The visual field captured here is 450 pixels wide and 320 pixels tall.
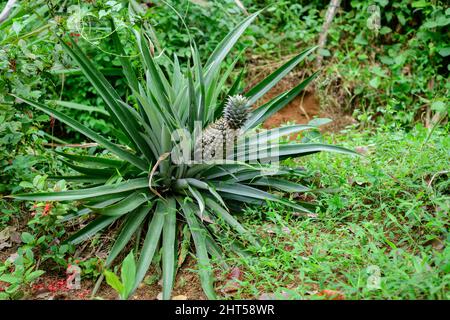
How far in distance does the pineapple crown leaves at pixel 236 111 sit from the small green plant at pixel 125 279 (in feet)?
3.01

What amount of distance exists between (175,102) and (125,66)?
36cm

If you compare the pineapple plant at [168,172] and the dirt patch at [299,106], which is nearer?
the pineapple plant at [168,172]

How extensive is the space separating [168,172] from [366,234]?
1139mm

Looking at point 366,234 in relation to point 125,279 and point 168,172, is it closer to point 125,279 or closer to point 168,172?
point 168,172

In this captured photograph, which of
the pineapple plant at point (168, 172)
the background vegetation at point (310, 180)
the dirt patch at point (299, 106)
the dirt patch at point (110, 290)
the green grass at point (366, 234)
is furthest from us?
the dirt patch at point (299, 106)

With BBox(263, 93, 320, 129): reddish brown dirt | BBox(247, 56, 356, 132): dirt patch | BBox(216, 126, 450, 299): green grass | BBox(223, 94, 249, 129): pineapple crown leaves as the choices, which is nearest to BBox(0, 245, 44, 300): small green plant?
BBox(216, 126, 450, 299): green grass

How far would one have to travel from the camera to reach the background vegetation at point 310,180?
2.55 metres

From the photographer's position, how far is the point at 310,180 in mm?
3373

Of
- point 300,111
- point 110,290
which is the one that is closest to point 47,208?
point 110,290

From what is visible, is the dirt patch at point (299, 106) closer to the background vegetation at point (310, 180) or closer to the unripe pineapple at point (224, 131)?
the background vegetation at point (310, 180)

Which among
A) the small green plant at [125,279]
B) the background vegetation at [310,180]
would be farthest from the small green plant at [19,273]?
the small green plant at [125,279]

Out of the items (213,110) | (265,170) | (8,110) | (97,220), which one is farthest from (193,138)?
(8,110)

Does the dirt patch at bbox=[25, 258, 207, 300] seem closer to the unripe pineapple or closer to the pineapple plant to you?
the pineapple plant
